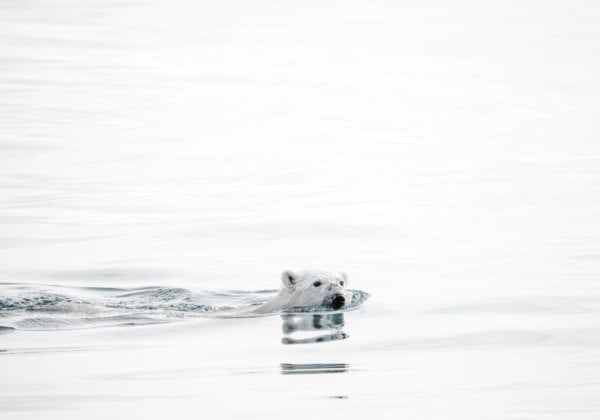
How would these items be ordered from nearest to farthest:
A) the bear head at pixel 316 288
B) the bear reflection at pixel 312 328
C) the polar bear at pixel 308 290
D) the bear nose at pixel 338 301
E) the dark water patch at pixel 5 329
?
1. the bear reflection at pixel 312 328
2. the dark water patch at pixel 5 329
3. the bear nose at pixel 338 301
4. the bear head at pixel 316 288
5. the polar bear at pixel 308 290

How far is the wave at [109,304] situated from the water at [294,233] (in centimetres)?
6

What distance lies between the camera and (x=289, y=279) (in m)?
16.2

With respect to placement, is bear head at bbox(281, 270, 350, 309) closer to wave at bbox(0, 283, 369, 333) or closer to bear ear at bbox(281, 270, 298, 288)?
bear ear at bbox(281, 270, 298, 288)

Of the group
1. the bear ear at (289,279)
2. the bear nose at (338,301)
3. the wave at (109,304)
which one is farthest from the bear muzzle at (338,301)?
the bear ear at (289,279)

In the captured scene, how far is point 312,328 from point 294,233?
6.27 m

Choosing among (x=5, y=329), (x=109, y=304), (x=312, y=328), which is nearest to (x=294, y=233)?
(x=109, y=304)

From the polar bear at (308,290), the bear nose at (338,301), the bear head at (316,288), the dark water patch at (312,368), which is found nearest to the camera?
the dark water patch at (312,368)

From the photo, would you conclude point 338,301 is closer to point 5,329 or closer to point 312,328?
point 312,328

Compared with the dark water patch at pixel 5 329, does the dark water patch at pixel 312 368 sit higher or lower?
lower

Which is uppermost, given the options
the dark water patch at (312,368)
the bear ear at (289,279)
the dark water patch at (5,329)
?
the bear ear at (289,279)

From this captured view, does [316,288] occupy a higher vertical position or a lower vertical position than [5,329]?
higher

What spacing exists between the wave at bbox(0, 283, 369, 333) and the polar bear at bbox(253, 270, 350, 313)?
4.7 inches

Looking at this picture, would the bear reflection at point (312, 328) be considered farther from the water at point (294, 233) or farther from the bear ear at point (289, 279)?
the bear ear at point (289, 279)

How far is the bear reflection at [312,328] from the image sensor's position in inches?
549
